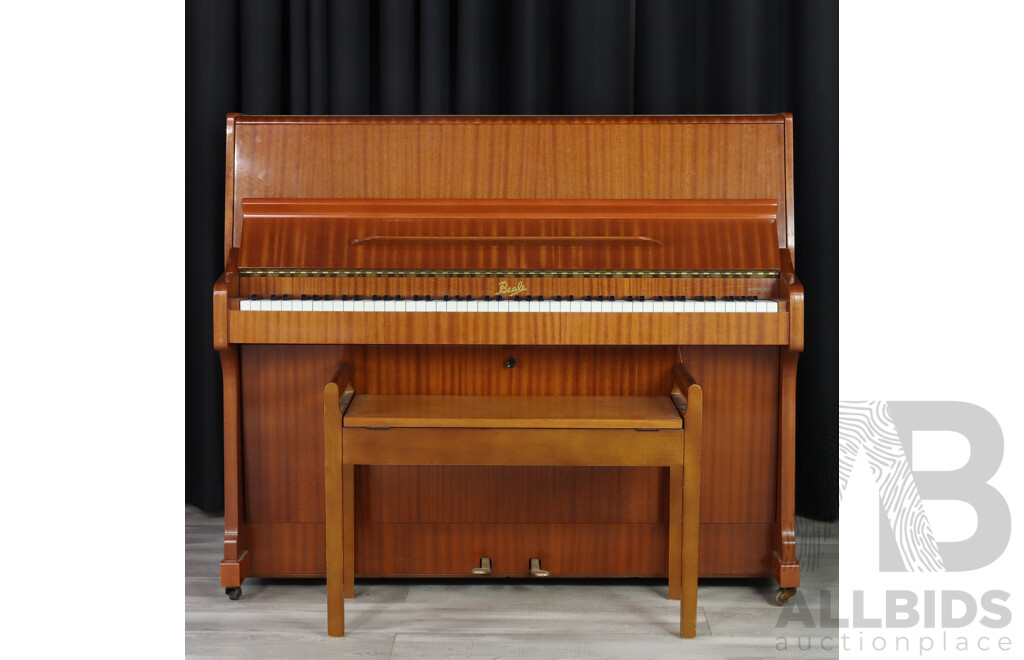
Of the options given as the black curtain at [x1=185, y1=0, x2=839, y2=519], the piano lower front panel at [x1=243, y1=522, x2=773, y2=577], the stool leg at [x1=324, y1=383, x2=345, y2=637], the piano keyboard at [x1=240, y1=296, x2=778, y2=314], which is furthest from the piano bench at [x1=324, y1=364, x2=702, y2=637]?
the black curtain at [x1=185, y1=0, x2=839, y2=519]

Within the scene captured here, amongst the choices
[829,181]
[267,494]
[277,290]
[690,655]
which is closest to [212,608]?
[267,494]

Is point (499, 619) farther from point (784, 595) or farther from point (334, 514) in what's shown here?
point (784, 595)

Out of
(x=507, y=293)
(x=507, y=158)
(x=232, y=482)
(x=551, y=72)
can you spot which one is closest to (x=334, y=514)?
(x=232, y=482)

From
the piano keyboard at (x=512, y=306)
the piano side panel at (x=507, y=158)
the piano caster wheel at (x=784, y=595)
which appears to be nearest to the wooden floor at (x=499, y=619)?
the piano caster wheel at (x=784, y=595)

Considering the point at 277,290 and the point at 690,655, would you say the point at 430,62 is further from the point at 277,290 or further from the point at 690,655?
the point at 690,655

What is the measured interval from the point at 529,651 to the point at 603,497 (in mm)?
524

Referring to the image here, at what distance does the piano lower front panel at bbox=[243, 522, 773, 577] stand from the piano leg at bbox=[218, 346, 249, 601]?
80 millimetres

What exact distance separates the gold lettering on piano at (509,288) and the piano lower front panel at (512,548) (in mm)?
686

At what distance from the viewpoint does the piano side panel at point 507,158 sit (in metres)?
2.56

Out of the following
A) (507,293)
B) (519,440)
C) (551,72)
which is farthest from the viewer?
(551,72)

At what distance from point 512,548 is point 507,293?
75 cm

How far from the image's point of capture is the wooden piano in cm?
247

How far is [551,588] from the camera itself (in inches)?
104

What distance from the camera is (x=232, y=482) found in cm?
251
